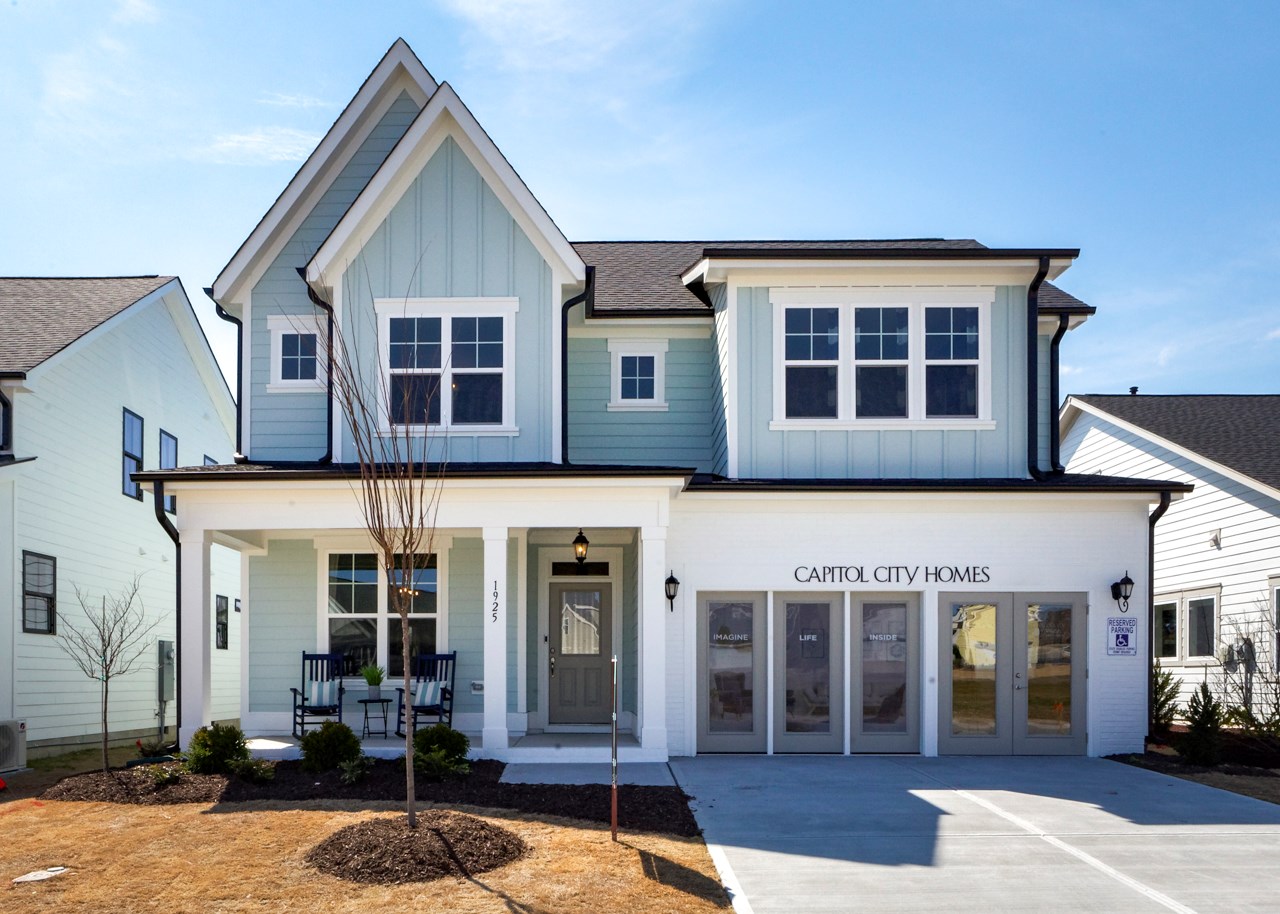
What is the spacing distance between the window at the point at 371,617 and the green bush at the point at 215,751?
11.4ft

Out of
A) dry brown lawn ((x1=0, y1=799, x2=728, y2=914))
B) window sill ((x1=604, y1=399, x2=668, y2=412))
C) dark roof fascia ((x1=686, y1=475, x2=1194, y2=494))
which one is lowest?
dry brown lawn ((x1=0, y1=799, x2=728, y2=914))

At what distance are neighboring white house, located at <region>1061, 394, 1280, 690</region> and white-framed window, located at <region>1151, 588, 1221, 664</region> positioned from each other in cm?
2

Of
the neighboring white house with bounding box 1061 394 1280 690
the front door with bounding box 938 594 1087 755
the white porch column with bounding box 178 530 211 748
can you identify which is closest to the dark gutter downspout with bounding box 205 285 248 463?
the white porch column with bounding box 178 530 211 748

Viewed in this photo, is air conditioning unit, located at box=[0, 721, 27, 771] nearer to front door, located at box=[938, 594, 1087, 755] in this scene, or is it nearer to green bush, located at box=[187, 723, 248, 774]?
green bush, located at box=[187, 723, 248, 774]

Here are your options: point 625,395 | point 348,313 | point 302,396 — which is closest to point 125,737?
point 302,396

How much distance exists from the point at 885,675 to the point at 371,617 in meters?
6.88

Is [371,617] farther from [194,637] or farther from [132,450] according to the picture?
[132,450]

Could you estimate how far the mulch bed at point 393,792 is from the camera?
9914mm

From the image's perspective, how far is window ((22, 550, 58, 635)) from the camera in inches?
623

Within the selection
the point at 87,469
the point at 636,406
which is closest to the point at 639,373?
the point at 636,406

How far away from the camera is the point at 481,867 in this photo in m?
7.95

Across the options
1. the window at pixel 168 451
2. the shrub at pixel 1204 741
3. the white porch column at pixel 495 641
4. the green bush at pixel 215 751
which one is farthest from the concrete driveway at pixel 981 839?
the window at pixel 168 451

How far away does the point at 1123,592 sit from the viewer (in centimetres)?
1383

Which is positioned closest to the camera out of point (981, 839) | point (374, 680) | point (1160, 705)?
point (981, 839)
